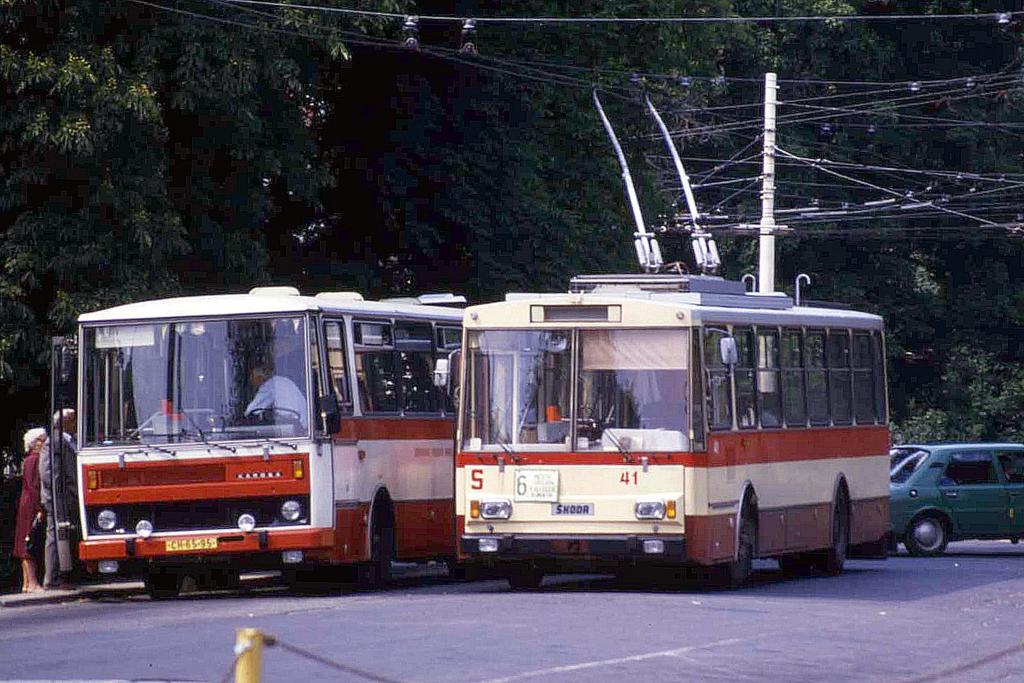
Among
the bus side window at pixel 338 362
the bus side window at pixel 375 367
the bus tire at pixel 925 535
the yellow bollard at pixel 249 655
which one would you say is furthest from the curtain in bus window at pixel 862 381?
the yellow bollard at pixel 249 655

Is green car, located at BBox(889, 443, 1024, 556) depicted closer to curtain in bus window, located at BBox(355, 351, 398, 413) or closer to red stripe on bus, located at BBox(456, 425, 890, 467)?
red stripe on bus, located at BBox(456, 425, 890, 467)

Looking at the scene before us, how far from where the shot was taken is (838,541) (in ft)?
85.4

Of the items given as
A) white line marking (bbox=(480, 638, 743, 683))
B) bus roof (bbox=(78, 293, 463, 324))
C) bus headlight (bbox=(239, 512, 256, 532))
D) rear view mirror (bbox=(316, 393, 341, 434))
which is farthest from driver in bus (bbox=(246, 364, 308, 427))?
white line marking (bbox=(480, 638, 743, 683))

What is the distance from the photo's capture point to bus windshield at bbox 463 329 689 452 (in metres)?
21.2

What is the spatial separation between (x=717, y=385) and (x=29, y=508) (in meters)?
7.05

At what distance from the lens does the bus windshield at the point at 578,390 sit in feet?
69.7

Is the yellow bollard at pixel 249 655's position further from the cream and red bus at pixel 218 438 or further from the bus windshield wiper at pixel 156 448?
the bus windshield wiper at pixel 156 448

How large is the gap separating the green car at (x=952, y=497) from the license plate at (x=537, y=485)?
14417 mm

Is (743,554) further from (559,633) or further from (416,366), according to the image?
(559,633)

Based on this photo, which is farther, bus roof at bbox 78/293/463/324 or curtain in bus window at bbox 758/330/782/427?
curtain in bus window at bbox 758/330/782/427

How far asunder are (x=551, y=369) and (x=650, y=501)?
157 cm

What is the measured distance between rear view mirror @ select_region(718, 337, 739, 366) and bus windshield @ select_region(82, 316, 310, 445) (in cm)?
383

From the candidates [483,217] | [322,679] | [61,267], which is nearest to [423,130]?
[483,217]

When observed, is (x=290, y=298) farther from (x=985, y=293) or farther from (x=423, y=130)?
(x=985, y=293)
